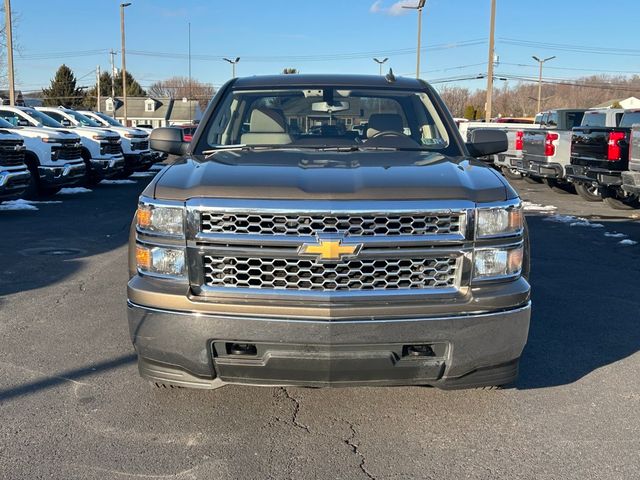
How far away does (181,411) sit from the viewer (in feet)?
12.3

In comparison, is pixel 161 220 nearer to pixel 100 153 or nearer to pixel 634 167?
pixel 634 167

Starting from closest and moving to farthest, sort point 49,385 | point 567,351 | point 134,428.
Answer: point 134,428
point 49,385
point 567,351

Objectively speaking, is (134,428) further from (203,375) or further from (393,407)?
(393,407)

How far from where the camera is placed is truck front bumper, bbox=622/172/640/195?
1048cm

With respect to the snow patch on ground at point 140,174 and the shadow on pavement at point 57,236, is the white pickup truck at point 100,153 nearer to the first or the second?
the shadow on pavement at point 57,236

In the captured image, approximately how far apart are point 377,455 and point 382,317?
0.73 metres

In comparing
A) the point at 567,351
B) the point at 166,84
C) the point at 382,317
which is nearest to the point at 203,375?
the point at 382,317

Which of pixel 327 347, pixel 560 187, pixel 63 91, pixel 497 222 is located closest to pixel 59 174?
pixel 560 187

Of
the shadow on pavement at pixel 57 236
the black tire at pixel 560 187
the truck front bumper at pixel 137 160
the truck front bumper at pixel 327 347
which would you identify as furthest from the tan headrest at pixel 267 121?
the truck front bumper at pixel 137 160

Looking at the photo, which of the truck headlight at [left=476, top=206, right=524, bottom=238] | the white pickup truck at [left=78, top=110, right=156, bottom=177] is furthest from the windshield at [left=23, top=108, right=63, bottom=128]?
the truck headlight at [left=476, top=206, right=524, bottom=238]

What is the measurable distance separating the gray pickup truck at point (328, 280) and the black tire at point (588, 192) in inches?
476

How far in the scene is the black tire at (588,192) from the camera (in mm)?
14469

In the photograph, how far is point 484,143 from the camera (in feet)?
15.5

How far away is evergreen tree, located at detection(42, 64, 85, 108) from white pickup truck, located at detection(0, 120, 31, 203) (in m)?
74.6
